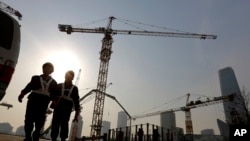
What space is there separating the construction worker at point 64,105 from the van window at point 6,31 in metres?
1.37

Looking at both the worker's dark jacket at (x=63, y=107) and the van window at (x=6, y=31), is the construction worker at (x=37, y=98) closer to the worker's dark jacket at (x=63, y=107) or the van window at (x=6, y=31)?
the worker's dark jacket at (x=63, y=107)

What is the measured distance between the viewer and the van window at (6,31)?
14.4ft

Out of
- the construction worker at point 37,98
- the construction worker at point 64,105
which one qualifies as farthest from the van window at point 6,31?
the construction worker at point 64,105

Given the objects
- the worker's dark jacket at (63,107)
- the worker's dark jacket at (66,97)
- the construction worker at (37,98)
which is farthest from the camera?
the worker's dark jacket at (66,97)

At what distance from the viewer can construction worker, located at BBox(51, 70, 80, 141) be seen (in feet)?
14.0

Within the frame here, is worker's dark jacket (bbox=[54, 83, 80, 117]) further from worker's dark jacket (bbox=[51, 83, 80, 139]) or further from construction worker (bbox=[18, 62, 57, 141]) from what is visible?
construction worker (bbox=[18, 62, 57, 141])

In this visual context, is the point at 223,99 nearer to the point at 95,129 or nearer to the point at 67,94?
the point at 95,129

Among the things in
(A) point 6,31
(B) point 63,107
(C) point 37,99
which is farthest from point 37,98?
(A) point 6,31

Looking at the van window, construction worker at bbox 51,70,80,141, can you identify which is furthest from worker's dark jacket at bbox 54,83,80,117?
the van window

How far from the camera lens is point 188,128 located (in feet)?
228

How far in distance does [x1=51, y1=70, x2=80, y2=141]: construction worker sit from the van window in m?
1.37

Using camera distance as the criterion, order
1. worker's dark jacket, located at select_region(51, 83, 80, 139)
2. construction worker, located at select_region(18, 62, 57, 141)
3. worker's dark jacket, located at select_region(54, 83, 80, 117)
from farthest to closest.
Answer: worker's dark jacket, located at select_region(54, 83, 80, 117) → worker's dark jacket, located at select_region(51, 83, 80, 139) → construction worker, located at select_region(18, 62, 57, 141)

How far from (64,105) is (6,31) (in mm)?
2053

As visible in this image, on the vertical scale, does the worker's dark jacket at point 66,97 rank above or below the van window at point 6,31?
below
